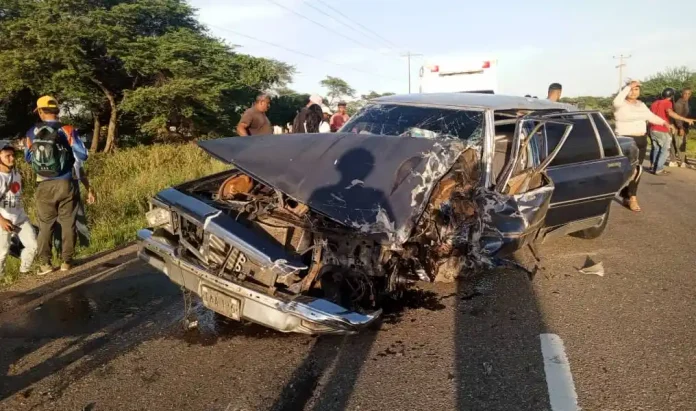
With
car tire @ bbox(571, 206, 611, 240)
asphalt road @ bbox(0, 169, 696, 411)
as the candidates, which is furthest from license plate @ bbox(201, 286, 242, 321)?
car tire @ bbox(571, 206, 611, 240)

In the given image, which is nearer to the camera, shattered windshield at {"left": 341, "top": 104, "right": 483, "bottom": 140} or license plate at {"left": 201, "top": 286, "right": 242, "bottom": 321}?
license plate at {"left": 201, "top": 286, "right": 242, "bottom": 321}

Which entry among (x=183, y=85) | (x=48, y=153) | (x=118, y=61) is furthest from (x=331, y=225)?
(x=118, y=61)

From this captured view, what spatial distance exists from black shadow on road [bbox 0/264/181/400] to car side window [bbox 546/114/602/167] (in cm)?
389

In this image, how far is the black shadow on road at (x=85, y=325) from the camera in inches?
131

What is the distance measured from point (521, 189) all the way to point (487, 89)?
10167 millimetres

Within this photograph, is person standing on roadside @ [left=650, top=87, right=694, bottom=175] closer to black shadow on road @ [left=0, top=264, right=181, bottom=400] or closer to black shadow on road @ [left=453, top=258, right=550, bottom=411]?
black shadow on road @ [left=453, top=258, right=550, bottom=411]

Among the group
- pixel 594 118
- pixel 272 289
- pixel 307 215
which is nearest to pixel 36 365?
pixel 272 289

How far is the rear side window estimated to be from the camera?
19.8 feet

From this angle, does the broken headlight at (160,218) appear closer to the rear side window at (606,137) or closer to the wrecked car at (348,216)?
the wrecked car at (348,216)

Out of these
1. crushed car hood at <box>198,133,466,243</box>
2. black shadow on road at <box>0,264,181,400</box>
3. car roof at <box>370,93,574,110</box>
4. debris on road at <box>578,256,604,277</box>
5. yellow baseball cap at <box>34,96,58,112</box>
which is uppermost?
yellow baseball cap at <box>34,96,58,112</box>

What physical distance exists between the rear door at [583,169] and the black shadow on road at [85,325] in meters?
3.75

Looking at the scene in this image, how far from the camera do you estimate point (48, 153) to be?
16.5ft

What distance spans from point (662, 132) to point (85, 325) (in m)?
10.9

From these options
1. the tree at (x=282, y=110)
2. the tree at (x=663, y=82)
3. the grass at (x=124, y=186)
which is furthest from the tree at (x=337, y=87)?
the grass at (x=124, y=186)
